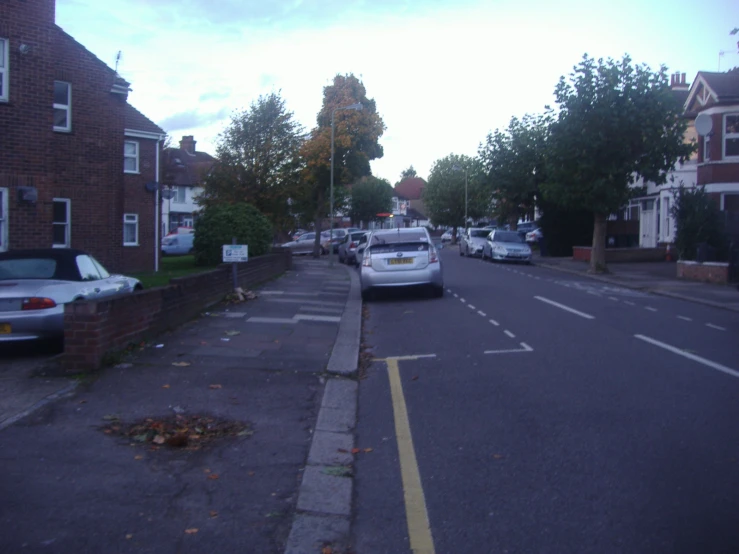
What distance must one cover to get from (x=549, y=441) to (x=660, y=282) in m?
18.9

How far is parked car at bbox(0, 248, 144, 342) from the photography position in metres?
9.48

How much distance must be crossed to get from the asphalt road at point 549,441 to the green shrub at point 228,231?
1646 centimetres

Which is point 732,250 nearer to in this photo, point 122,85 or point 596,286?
point 596,286

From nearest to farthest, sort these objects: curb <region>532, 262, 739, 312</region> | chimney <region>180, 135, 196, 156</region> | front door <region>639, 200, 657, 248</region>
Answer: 1. curb <region>532, 262, 739, 312</region>
2. front door <region>639, 200, 657, 248</region>
3. chimney <region>180, 135, 196, 156</region>

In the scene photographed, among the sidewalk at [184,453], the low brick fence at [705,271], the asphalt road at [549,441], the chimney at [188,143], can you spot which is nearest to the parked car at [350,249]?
the low brick fence at [705,271]

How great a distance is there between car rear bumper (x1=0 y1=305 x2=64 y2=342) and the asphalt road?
4.02 metres

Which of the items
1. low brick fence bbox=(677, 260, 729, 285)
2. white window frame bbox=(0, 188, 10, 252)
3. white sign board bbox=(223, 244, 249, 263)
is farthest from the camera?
low brick fence bbox=(677, 260, 729, 285)

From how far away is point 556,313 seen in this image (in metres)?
14.9

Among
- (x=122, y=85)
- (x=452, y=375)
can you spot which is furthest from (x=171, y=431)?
(x=122, y=85)

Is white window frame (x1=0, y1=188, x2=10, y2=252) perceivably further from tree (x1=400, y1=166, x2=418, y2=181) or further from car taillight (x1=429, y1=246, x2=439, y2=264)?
tree (x1=400, y1=166, x2=418, y2=181)

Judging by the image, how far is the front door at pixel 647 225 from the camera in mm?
39656

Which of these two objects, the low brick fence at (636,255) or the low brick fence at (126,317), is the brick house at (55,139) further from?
the low brick fence at (636,255)

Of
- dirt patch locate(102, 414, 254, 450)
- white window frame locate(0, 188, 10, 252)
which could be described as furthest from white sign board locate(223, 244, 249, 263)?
dirt patch locate(102, 414, 254, 450)

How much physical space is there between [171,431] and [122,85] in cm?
1602
